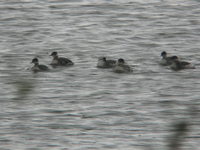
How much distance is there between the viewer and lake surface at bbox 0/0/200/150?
851 centimetres

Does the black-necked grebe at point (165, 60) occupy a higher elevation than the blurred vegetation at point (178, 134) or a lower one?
lower

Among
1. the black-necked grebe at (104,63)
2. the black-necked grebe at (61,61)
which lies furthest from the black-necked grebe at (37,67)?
the black-necked grebe at (104,63)

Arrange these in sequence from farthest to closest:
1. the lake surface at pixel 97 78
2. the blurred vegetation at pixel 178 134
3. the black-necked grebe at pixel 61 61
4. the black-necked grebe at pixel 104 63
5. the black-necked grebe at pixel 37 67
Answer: the black-necked grebe at pixel 61 61
the black-necked grebe at pixel 104 63
the black-necked grebe at pixel 37 67
the lake surface at pixel 97 78
the blurred vegetation at pixel 178 134

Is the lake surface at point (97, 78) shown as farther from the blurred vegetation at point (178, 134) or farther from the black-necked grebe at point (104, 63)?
the black-necked grebe at point (104, 63)

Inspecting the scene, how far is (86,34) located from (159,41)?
2.63m

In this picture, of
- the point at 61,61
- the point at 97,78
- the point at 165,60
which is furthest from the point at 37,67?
the point at 165,60

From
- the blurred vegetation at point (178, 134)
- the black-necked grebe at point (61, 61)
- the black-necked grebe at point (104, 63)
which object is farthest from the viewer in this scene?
the black-necked grebe at point (61, 61)

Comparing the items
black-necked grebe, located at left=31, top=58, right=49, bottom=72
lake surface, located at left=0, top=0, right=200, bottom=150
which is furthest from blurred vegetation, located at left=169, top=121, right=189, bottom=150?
black-necked grebe, located at left=31, top=58, right=49, bottom=72

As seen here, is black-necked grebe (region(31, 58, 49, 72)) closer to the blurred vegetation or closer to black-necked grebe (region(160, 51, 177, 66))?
black-necked grebe (region(160, 51, 177, 66))

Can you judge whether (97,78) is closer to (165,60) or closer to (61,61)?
(61,61)

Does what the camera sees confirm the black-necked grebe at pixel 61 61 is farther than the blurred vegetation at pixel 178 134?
Yes

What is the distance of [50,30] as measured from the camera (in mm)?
20062

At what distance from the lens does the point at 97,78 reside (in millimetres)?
13789

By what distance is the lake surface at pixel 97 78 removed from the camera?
8.51 m
